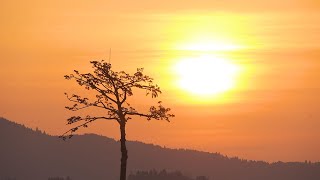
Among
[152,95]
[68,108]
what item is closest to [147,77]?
[152,95]

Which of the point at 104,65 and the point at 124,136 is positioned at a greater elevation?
the point at 104,65

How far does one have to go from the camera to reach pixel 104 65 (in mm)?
72250

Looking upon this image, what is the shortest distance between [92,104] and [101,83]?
173cm

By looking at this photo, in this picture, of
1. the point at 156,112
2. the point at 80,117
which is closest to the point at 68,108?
the point at 80,117

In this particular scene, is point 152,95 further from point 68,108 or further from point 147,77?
point 68,108

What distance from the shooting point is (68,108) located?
2768 inches

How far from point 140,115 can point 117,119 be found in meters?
2.09

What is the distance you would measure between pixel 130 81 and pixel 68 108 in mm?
4784

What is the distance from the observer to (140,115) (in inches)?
2835

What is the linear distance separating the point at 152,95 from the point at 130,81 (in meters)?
2.06

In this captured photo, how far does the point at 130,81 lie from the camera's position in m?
72.2

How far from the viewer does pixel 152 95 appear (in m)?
71.1

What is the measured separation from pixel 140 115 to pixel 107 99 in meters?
2.65

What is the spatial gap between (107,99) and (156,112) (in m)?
3.48
